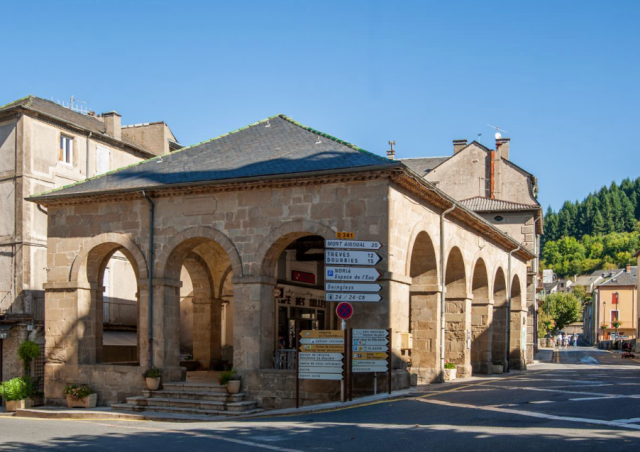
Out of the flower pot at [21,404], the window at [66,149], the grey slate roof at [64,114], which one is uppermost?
the grey slate roof at [64,114]

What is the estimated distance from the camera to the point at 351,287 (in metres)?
17.0

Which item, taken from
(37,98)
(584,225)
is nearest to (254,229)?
(37,98)

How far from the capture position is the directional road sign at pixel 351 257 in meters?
16.8

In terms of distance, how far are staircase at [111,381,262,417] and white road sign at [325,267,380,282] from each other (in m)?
3.82

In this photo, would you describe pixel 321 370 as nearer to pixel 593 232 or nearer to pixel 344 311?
pixel 344 311

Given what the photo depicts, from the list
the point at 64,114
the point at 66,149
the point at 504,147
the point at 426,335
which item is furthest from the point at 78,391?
the point at 504,147

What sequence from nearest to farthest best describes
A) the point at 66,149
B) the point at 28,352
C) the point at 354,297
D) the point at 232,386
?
the point at 354,297, the point at 232,386, the point at 28,352, the point at 66,149

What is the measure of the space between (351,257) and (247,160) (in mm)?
4787

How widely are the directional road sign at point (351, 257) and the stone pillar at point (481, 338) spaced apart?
11.4 meters

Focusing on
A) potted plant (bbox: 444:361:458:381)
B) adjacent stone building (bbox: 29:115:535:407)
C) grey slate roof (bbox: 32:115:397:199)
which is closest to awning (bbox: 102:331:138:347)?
adjacent stone building (bbox: 29:115:535:407)

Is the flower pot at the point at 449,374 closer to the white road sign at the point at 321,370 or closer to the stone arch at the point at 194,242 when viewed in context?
the white road sign at the point at 321,370

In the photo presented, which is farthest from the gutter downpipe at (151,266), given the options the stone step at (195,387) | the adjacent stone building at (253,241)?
the stone step at (195,387)

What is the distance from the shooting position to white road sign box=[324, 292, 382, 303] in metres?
16.8

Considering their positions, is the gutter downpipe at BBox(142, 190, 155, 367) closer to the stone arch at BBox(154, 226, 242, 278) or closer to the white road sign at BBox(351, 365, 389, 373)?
the stone arch at BBox(154, 226, 242, 278)
